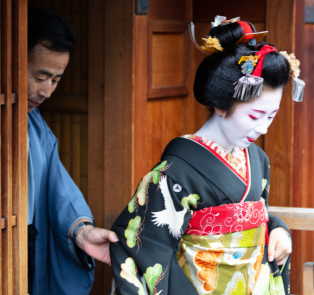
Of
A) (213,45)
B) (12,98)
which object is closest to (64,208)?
(12,98)

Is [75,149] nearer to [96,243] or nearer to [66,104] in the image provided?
[66,104]

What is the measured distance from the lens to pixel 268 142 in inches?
104

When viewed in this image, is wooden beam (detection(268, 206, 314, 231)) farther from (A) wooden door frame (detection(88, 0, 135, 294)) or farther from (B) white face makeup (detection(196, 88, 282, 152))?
(A) wooden door frame (detection(88, 0, 135, 294))

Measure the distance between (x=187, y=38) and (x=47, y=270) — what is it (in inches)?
59.4

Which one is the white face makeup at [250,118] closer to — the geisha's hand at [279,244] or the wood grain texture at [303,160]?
the geisha's hand at [279,244]

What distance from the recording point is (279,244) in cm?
Answer: 172

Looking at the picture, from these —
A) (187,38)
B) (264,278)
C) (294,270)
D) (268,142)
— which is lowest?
(294,270)

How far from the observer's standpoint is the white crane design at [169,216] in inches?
58.4

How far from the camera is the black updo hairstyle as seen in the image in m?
1.47

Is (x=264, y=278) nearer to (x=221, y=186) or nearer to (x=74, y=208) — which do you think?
(x=221, y=186)

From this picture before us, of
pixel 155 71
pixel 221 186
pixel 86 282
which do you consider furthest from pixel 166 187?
pixel 155 71

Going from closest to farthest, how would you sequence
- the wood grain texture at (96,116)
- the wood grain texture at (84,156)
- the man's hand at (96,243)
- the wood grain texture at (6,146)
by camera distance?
the wood grain texture at (6,146)
the man's hand at (96,243)
the wood grain texture at (96,116)
the wood grain texture at (84,156)

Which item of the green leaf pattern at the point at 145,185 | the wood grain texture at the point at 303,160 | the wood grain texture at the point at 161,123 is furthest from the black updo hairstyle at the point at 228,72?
the wood grain texture at the point at 303,160

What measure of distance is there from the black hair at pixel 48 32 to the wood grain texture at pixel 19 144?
19.6 inches
